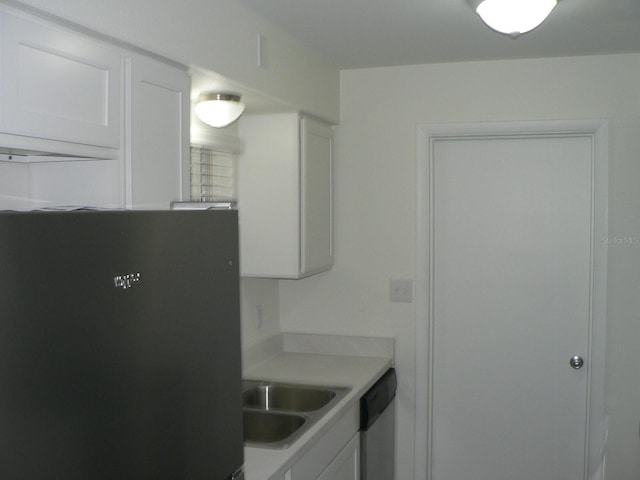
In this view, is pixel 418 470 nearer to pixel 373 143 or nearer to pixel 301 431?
pixel 301 431

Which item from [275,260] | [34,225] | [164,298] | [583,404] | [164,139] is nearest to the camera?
[34,225]

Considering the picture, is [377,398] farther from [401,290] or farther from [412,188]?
[412,188]

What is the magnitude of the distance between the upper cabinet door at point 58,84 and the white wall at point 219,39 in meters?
0.05

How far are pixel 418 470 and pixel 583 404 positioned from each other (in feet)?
2.95

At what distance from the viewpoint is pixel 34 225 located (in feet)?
2.74

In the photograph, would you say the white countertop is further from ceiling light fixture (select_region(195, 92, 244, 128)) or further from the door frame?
ceiling light fixture (select_region(195, 92, 244, 128))

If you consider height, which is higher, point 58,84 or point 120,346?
point 58,84

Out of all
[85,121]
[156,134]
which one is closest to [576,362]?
[156,134]

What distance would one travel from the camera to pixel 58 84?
1533 mm

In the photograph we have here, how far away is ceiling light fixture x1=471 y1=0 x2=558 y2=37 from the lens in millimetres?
2152

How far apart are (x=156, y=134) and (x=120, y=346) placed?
1.07 metres

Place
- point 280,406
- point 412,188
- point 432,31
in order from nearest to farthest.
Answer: point 432,31 → point 280,406 → point 412,188

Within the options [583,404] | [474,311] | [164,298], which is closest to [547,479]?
[583,404]

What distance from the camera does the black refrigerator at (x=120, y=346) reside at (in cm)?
82
